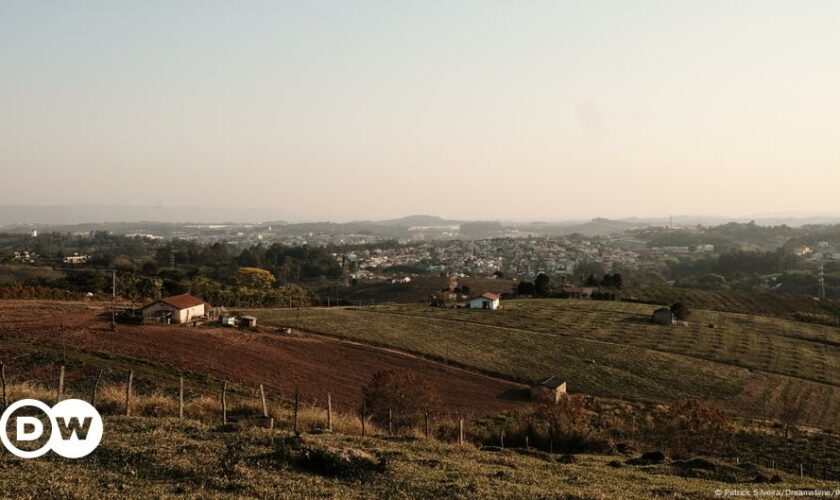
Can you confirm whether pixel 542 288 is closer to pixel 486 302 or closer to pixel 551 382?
pixel 486 302

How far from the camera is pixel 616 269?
570ft

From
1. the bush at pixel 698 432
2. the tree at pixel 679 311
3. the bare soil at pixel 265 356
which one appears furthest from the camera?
the tree at pixel 679 311

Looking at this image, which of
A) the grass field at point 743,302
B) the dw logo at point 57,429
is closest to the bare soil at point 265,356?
the dw logo at point 57,429

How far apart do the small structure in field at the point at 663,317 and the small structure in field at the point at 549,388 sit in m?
31.6

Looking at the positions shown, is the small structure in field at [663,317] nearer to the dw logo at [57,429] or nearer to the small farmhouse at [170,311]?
the small farmhouse at [170,311]

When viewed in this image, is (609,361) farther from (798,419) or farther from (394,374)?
(394,374)

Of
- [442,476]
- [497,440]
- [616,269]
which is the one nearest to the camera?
[442,476]

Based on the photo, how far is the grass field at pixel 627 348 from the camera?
153ft

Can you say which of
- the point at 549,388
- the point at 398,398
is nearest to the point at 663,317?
the point at 549,388

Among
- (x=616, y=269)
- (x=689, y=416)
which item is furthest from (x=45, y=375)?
(x=616, y=269)

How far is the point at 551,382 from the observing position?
1705 inches

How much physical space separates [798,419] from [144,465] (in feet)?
134

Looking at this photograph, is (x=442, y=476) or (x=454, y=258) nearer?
(x=442, y=476)

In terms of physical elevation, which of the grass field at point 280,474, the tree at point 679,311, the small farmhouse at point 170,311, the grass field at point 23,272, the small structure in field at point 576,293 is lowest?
the small structure in field at point 576,293
